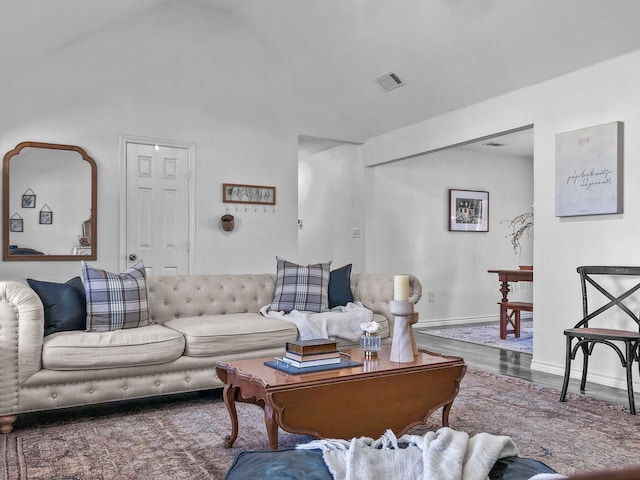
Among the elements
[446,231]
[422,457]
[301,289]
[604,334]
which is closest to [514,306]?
[446,231]

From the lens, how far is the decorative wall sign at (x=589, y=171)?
3906 millimetres

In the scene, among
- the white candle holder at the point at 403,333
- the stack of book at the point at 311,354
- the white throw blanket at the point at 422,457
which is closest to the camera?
the white throw blanket at the point at 422,457

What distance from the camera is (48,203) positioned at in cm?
495

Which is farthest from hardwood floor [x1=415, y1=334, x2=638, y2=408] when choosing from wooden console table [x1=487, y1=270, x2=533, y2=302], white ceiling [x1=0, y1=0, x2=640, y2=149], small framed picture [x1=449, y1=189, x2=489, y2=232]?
white ceiling [x1=0, y1=0, x2=640, y2=149]

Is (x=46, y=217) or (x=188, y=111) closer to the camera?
(x=46, y=217)

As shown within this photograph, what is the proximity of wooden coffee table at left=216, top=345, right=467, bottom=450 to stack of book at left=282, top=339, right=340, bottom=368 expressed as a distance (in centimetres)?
8

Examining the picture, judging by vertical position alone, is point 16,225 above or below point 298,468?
above

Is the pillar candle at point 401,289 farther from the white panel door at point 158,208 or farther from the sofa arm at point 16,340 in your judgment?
the white panel door at point 158,208

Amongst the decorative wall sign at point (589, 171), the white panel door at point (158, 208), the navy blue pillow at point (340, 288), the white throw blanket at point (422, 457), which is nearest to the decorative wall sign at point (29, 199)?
the white panel door at point (158, 208)

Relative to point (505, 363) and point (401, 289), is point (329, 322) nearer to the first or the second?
point (401, 289)

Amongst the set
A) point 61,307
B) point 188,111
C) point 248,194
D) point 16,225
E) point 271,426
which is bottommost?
point 271,426

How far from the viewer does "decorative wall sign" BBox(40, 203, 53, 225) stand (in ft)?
16.1

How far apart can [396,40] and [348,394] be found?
342 cm

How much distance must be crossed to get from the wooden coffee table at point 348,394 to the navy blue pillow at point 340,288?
4.52 feet
